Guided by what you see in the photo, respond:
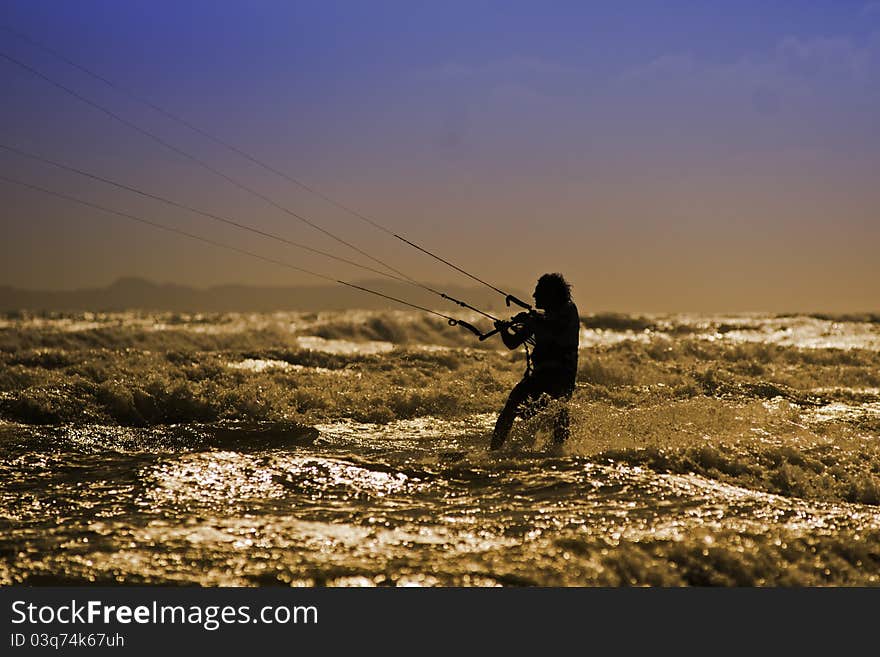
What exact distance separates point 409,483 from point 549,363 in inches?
101

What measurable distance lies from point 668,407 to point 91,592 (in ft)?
30.9

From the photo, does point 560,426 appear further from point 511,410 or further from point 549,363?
point 549,363

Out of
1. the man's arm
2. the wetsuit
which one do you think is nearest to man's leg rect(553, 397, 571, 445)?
the wetsuit

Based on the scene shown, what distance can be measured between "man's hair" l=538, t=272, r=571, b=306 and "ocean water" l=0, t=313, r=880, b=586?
1.35 m

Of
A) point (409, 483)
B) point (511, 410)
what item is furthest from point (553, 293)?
point (409, 483)

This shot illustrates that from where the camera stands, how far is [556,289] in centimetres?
994

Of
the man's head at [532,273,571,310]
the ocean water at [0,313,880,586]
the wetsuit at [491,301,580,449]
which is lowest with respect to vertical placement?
the ocean water at [0,313,880,586]

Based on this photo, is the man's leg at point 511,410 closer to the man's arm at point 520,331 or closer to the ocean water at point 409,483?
the ocean water at point 409,483

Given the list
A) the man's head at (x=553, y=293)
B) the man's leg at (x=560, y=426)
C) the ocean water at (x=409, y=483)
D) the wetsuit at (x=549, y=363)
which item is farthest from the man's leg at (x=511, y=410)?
the man's head at (x=553, y=293)

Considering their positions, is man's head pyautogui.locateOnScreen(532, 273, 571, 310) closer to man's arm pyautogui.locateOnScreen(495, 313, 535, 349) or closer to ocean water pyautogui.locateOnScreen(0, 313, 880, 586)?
man's arm pyautogui.locateOnScreen(495, 313, 535, 349)

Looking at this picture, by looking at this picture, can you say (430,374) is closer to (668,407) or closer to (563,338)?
(668,407)

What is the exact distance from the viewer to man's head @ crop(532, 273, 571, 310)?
9.92m

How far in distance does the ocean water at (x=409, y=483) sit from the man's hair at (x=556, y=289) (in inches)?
53.1

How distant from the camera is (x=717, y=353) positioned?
75.6ft
